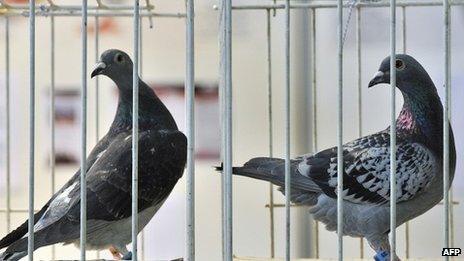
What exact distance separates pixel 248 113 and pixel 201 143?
0.16 m

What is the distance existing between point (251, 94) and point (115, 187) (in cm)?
90

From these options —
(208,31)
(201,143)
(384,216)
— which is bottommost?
(384,216)

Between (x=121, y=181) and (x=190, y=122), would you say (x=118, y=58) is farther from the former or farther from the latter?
(x=190, y=122)

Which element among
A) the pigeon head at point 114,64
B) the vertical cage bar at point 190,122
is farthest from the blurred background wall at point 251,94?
the vertical cage bar at point 190,122

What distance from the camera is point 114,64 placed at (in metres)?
1.49

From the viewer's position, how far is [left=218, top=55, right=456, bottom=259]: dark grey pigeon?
1.31 m

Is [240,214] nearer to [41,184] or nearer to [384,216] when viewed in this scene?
[41,184]

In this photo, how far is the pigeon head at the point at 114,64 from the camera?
1.47 meters

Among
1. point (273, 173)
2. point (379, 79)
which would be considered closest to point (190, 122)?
point (273, 173)

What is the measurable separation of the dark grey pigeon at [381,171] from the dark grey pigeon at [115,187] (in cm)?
14

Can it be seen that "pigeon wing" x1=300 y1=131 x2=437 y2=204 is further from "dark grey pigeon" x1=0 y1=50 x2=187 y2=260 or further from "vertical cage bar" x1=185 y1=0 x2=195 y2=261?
"vertical cage bar" x1=185 y1=0 x2=195 y2=261

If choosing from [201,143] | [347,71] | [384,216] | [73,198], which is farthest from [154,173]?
[347,71]

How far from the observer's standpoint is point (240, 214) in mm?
2148

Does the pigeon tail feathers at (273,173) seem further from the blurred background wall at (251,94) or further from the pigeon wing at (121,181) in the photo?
the blurred background wall at (251,94)
